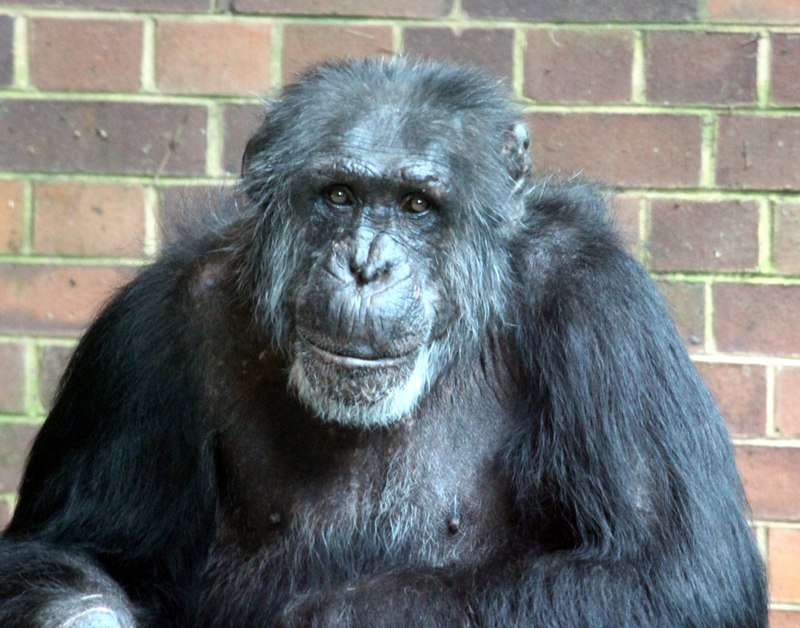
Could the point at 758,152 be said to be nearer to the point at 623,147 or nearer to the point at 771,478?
the point at 623,147

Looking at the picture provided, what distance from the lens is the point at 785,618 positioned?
522cm

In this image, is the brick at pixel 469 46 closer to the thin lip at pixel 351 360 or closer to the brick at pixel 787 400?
the brick at pixel 787 400

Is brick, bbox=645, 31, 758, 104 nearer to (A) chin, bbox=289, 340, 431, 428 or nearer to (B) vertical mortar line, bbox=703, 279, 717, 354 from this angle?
(B) vertical mortar line, bbox=703, 279, 717, 354

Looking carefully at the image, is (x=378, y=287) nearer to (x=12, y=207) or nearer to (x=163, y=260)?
(x=163, y=260)

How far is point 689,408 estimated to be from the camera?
385 centimetres

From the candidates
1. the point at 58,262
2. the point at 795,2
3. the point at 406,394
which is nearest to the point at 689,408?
the point at 406,394

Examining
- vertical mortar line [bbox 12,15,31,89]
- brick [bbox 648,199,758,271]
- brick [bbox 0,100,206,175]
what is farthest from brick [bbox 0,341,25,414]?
brick [bbox 648,199,758,271]

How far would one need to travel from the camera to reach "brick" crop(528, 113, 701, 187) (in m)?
5.15

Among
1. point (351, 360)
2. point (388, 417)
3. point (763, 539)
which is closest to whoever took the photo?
point (351, 360)

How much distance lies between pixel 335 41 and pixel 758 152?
1358mm

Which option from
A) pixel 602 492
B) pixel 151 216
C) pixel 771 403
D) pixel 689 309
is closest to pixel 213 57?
pixel 151 216

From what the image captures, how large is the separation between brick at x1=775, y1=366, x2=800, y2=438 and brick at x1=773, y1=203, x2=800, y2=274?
1.05ft

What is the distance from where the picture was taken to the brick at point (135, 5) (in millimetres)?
5215

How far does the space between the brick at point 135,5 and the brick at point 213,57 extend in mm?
46
